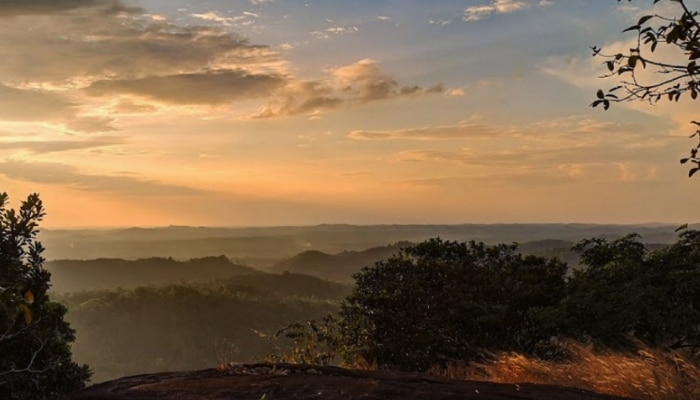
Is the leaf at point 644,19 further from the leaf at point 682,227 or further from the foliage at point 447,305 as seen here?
the leaf at point 682,227

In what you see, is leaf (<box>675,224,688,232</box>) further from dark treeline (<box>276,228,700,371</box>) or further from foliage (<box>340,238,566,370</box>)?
foliage (<box>340,238,566,370</box>)

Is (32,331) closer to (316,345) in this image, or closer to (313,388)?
(313,388)

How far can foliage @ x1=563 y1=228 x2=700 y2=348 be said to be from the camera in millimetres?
14211

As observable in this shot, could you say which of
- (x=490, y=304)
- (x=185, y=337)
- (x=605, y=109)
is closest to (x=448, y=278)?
(x=490, y=304)

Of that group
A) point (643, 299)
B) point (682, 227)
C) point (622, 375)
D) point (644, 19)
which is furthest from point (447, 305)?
point (644, 19)

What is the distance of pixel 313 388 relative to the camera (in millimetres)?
6906

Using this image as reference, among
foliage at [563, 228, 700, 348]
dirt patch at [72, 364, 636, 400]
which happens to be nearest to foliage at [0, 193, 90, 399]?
dirt patch at [72, 364, 636, 400]

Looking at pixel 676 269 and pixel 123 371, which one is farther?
pixel 123 371

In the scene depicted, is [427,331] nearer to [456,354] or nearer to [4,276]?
[456,354]

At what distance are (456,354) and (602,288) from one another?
3.92 metres

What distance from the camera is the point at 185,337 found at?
14462 cm

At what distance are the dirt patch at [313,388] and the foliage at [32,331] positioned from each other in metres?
2.24

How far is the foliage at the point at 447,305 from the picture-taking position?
54.5ft

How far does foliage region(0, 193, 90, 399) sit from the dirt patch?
2237 mm
